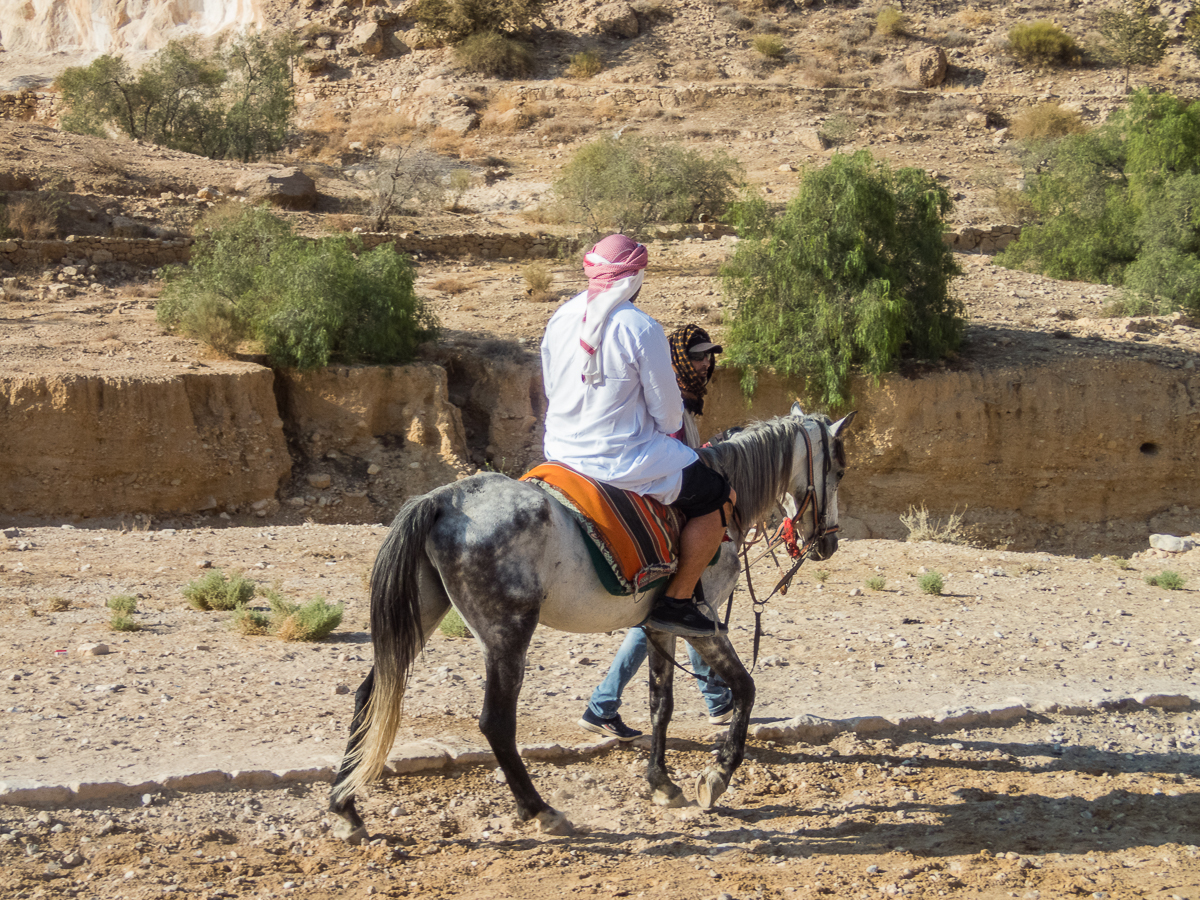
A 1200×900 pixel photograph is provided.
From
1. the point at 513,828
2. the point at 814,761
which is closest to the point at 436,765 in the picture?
the point at 513,828

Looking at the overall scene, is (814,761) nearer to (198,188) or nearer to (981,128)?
(198,188)

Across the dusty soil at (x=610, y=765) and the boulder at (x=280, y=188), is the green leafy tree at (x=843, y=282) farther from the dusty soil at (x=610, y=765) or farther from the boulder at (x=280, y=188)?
the boulder at (x=280, y=188)

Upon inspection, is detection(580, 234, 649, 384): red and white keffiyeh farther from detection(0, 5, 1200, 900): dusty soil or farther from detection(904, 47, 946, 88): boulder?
detection(904, 47, 946, 88): boulder

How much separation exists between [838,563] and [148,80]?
2602cm

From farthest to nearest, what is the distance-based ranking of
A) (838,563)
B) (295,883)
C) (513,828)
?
(838,563) → (513,828) → (295,883)

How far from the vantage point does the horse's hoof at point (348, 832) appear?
4305mm

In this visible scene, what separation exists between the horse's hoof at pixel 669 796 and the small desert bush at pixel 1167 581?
7321mm

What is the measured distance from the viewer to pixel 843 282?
54.4ft

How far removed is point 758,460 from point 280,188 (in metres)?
20.8

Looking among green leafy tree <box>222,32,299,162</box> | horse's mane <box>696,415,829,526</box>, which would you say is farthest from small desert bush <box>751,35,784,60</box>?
horse's mane <box>696,415,829,526</box>

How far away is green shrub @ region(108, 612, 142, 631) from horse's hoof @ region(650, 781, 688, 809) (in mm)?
3960

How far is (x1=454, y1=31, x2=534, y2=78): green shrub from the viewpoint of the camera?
35.3m

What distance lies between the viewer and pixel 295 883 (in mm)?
4004

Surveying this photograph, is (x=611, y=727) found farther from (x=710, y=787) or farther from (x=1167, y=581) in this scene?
(x=1167, y=581)
